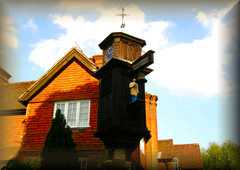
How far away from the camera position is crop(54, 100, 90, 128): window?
14430 mm

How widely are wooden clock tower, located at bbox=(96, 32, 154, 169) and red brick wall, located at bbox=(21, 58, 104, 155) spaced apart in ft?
7.09

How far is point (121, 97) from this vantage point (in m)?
11.2

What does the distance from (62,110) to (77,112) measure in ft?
2.92

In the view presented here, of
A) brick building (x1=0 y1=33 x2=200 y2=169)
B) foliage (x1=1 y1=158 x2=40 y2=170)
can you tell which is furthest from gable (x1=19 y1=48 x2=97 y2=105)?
foliage (x1=1 y1=158 x2=40 y2=170)

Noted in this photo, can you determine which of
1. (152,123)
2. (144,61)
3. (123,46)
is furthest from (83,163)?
(152,123)

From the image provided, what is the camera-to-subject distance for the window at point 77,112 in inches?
568

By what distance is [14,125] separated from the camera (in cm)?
1681

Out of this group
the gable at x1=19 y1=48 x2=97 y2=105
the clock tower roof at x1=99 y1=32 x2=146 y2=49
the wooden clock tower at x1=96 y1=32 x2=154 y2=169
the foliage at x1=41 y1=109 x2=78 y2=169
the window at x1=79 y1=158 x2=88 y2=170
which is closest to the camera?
the wooden clock tower at x1=96 y1=32 x2=154 y2=169

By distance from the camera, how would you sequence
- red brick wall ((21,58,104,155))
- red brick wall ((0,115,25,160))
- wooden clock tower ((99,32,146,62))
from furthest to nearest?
red brick wall ((0,115,25,160))
red brick wall ((21,58,104,155))
wooden clock tower ((99,32,146,62))

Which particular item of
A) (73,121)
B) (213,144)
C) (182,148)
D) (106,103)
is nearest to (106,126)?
(106,103)

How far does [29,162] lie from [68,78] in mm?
4962

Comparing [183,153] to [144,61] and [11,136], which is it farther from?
[144,61]

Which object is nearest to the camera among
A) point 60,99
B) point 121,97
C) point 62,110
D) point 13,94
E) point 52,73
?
point 121,97

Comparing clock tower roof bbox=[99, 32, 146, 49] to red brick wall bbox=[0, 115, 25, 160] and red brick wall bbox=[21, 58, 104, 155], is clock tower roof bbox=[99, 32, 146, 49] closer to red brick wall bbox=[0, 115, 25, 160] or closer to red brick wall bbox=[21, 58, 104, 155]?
red brick wall bbox=[21, 58, 104, 155]
